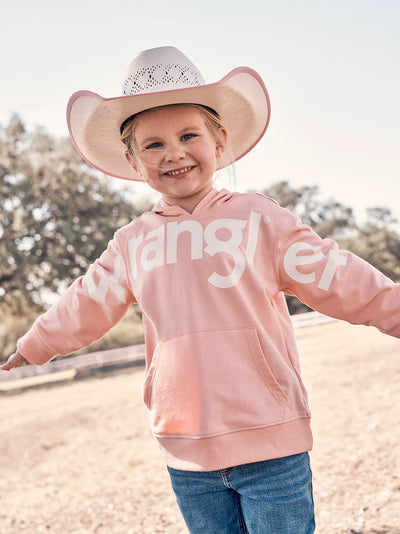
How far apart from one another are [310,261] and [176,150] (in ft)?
1.62

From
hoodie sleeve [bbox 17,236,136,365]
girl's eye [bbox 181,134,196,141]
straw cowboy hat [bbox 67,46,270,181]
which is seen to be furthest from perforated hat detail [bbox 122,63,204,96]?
hoodie sleeve [bbox 17,236,136,365]

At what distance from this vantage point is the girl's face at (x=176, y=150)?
1.58m

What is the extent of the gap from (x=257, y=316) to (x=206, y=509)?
57 cm

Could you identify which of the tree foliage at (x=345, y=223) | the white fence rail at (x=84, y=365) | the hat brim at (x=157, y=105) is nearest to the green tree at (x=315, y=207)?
the tree foliage at (x=345, y=223)

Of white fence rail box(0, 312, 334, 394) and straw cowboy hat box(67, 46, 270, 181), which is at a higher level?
straw cowboy hat box(67, 46, 270, 181)

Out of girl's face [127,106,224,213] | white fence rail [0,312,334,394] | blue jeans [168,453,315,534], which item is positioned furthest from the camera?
white fence rail [0,312,334,394]

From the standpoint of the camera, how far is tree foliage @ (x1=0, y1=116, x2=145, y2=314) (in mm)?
14578

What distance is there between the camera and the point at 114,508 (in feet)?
11.2

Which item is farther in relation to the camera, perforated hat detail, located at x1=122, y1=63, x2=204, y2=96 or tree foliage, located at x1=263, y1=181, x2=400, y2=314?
tree foliage, located at x1=263, y1=181, x2=400, y2=314

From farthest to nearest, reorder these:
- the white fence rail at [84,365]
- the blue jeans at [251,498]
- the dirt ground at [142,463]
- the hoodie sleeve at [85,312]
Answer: the white fence rail at [84,365] < the dirt ground at [142,463] < the hoodie sleeve at [85,312] < the blue jeans at [251,498]

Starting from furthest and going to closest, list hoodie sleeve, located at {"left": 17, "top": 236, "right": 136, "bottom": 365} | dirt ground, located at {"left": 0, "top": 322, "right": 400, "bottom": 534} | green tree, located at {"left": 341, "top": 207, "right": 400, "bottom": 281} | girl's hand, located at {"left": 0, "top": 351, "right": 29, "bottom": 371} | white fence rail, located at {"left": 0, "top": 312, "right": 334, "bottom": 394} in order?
green tree, located at {"left": 341, "top": 207, "right": 400, "bottom": 281}, white fence rail, located at {"left": 0, "top": 312, "right": 334, "bottom": 394}, dirt ground, located at {"left": 0, "top": 322, "right": 400, "bottom": 534}, girl's hand, located at {"left": 0, "top": 351, "right": 29, "bottom": 371}, hoodie sleeve, located at {"left": 17, "top": 236, "right": 136, "bottom": 365}

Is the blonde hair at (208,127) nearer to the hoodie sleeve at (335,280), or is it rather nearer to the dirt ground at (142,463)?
the hoodie sleeve at (335,280)

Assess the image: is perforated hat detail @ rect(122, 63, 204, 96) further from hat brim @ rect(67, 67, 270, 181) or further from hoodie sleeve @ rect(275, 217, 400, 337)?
hoodie sleeve @ rect(275, 217, 400, 337)

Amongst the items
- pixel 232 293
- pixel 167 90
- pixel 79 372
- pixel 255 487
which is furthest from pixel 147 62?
pixel 79 372
